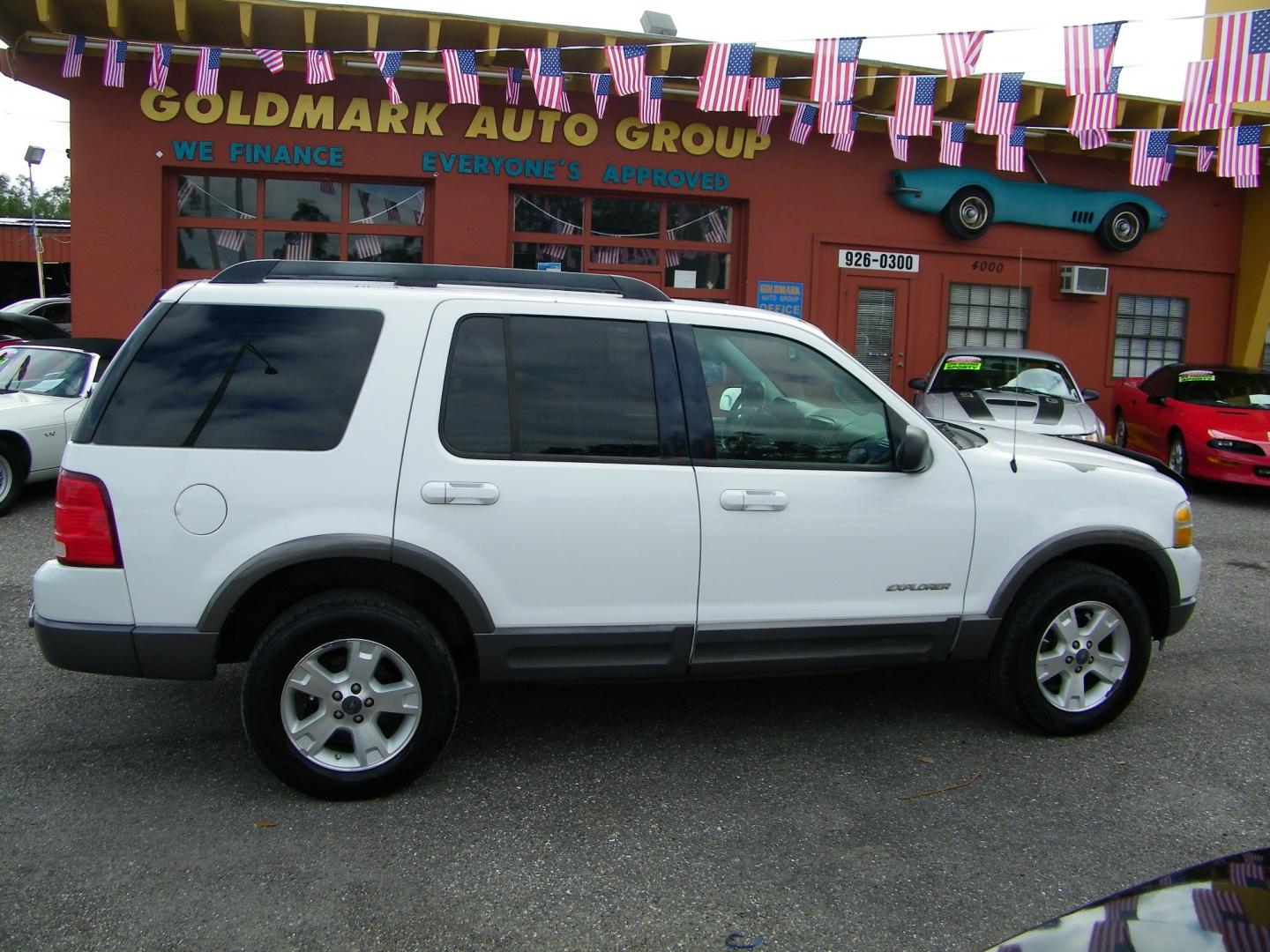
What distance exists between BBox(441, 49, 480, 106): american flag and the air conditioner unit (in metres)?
8.80

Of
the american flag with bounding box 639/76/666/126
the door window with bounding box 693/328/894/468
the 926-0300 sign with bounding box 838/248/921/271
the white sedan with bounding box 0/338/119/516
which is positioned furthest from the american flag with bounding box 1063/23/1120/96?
the white sedan with bounding box 0/338/119/516

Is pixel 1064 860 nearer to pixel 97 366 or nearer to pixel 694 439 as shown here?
pixel 694 439

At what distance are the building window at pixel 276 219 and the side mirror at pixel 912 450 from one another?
986cm

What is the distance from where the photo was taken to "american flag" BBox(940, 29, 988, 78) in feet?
33.9

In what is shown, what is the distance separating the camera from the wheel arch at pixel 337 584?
3.60 meters

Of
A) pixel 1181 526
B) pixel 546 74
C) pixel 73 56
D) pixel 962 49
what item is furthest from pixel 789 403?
pixel 73 56

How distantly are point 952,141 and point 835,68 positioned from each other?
2.59 metres

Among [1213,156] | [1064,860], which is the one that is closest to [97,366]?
[1064,860]

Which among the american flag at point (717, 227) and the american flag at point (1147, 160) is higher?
the american flag at point (1147, 160)

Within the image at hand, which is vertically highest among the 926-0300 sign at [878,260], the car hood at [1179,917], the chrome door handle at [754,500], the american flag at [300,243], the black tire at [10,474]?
the 926-0300 sign at [878,260]

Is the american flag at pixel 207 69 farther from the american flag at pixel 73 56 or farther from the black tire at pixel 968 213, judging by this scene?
the black tire at pixel 968 213

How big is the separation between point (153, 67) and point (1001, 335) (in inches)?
457

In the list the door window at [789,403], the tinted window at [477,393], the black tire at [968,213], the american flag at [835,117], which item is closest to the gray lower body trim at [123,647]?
the tinted window at [477,393]

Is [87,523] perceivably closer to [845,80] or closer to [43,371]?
[43,371]
